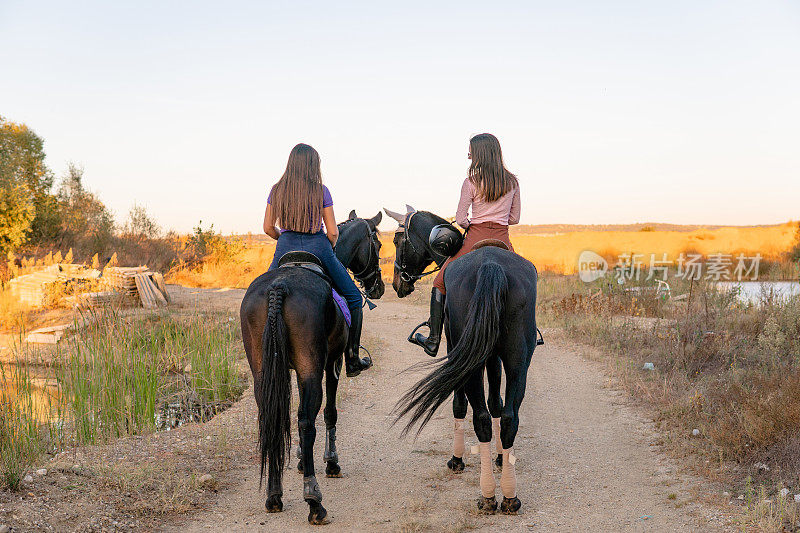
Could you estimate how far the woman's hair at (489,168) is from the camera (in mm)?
5262

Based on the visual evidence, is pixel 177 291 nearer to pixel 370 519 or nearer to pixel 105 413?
pixel 105 413

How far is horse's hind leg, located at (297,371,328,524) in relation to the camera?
427 cm

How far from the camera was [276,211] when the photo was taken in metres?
4.83

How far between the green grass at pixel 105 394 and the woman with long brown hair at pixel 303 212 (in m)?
2.66

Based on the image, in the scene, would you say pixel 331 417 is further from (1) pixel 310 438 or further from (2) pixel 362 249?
(2) pixel 362 249

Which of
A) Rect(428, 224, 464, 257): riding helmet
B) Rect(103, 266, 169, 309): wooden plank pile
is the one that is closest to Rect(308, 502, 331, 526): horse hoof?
Rect(428, 224, 464, 257): riding helmet

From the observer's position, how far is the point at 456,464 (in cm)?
546

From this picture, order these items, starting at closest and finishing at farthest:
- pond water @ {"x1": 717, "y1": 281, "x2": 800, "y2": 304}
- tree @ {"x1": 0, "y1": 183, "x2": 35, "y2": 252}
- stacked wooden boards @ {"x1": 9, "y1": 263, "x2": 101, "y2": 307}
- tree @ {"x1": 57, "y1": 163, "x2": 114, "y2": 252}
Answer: pond water @ {"x1": 717, "y1": 281, "x2": 800, "y2": 304} → stacked wooden boards @ {"x1": 9, "y1": 263, "x2": 101, "y2": 307} → tree @ {"x1": 0, "y1": 183, "x2": 35, "y2": 252} → tree @ {"x1": 57, "y1": 163, "x2": 114, "y2": 252}

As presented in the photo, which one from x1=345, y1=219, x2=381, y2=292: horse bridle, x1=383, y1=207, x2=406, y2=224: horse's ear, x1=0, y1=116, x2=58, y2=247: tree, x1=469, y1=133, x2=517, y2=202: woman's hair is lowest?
x1=345, y1=219, x2=381, y2=292: horse bridle

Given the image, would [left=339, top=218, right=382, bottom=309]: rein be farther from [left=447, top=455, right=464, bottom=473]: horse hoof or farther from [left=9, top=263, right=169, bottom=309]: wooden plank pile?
[left=9, top=263, right=169, bottom=309]: wooden plank pile

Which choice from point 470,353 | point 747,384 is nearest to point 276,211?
point 470,353

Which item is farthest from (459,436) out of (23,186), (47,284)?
(23,186)

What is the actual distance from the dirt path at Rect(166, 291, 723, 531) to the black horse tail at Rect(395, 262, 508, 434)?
37.9 inches

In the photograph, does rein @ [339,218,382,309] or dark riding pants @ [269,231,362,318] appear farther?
rein @ [339,218,382,309]
